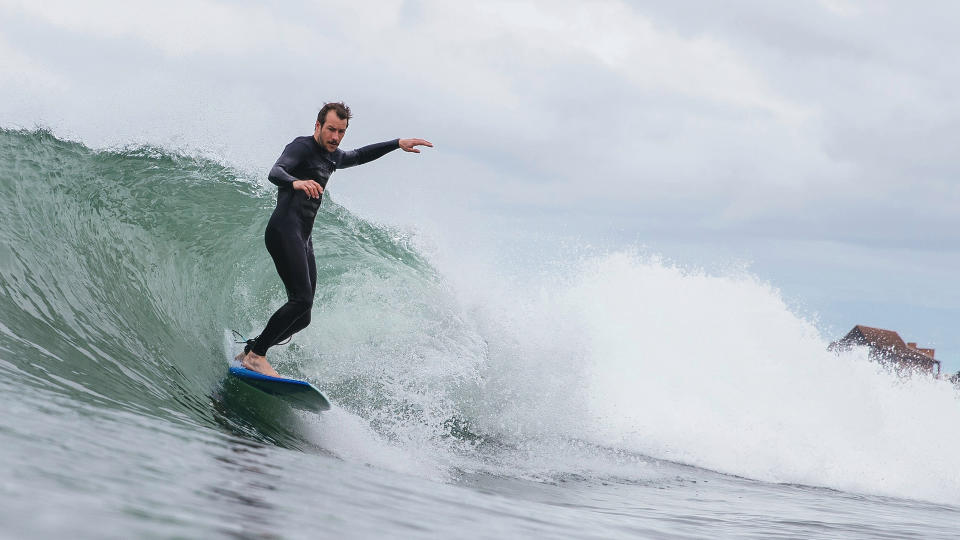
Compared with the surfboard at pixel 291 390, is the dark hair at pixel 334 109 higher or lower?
higher

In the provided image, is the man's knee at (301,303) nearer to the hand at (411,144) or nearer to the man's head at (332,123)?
the man's head at (332,123)

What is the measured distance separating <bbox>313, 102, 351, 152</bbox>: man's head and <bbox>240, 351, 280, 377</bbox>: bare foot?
1604 millimetres

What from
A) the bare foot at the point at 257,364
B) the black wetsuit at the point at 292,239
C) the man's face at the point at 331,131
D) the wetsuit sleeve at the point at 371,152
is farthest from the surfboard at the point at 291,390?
the wetsuit sleeve at the point at 371,152

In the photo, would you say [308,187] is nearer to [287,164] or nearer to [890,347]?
[287,164]

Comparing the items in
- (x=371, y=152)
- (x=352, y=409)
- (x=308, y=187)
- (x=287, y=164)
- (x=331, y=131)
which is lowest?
(x=352, y=409)

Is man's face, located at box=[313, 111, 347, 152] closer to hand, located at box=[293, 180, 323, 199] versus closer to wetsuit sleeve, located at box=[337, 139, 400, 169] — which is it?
wetsuit sleeve, located at box=[337, 139, 400, 169]

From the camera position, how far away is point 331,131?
5902 millimetres

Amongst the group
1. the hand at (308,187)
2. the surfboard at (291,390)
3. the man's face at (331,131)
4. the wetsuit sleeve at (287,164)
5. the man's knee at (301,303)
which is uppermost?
the man's face at (331,131)

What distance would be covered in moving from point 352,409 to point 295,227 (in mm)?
1693

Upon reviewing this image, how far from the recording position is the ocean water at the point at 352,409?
288 centimetres

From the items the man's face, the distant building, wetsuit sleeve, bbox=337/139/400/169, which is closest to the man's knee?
the man's face

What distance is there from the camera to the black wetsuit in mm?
5715

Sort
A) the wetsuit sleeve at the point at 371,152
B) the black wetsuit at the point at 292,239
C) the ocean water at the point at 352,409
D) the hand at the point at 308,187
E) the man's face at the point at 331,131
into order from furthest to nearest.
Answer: the wetsuit sleeve at the point at 371,152, the man's face at the point at 331,131, the black wetsuit at the point at 292,239, the hand at the point at 308,187, the ocean water at the point at 352,409

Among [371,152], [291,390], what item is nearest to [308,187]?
[291,390]
